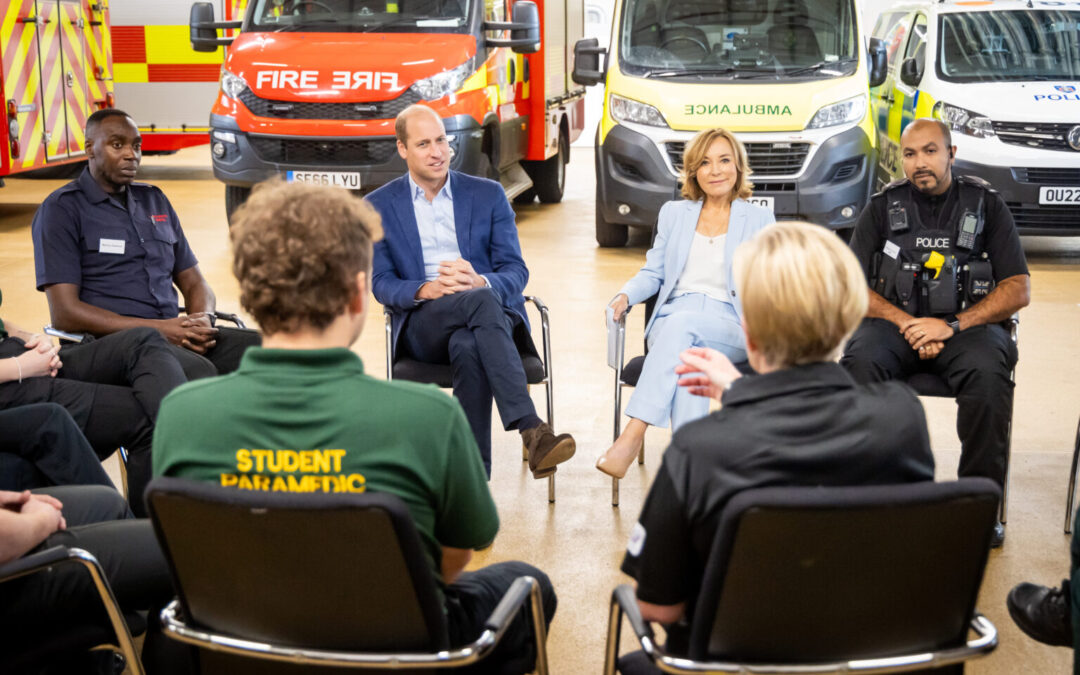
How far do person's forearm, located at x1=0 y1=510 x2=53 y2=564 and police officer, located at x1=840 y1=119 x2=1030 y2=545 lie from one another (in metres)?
2.23

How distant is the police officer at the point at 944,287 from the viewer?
→ 3225 mm

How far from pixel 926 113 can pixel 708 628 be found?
6.56 meters

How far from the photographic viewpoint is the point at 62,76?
903cm

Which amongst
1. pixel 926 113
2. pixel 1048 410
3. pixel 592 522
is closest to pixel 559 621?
pixel 592 522

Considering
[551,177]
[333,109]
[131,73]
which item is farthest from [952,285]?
[131,73]

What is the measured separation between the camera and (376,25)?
7047mm

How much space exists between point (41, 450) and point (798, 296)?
1.77 meters

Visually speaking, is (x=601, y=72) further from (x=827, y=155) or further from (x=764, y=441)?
(x=764, y=441)

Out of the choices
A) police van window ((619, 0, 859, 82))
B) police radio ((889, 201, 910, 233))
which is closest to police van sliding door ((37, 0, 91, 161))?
police van window ((619, 0, 859, 82))

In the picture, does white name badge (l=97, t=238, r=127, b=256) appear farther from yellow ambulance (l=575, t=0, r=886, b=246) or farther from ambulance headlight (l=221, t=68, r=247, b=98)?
yellow ambulance (l=575, t=0, r=886, b=246)

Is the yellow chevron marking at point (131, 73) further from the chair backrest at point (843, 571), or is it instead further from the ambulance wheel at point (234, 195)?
the chair backrest at point (843, 571)

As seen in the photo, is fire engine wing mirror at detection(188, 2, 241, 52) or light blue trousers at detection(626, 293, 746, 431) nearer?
light blue trousers at detection(626, 293, 746, 431)

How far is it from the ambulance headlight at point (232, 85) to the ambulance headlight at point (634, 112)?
7.18 feet

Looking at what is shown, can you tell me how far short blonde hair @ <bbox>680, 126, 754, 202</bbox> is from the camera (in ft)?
12.0
